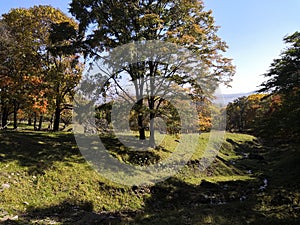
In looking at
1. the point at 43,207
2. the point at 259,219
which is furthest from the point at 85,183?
the point at 259,219

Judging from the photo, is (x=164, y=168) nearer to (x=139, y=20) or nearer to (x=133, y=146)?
(x=133, y=146)

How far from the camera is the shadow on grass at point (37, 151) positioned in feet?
39.7

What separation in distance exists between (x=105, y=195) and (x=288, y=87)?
11.0 metres

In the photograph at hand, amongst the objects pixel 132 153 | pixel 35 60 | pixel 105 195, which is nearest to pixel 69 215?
pixel 105 195

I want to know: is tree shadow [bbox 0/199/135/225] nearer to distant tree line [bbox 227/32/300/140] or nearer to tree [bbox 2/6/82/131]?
distant tree line [bbox 227/32/300/140]

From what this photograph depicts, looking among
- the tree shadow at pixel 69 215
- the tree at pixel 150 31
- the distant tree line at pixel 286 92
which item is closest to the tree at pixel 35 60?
the tree at pixel 150 31

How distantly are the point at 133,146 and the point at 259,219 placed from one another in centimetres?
1069

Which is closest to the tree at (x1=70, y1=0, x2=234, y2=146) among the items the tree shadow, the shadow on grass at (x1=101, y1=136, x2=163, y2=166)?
the shadow on grass at (x1=101, y1=136, x2=163, y2=166)

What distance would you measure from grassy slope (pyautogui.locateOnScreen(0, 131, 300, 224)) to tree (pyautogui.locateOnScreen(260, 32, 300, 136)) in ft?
10.6

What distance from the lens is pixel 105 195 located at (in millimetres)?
11734

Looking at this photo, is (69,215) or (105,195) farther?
(105,195)

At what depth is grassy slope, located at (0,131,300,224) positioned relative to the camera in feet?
28.9

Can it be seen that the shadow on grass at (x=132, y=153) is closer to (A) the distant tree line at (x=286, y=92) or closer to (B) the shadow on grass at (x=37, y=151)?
(B) the shadow on grass at (x=37, y=151)

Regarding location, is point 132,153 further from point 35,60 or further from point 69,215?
point 35,60
